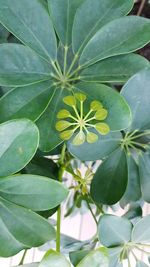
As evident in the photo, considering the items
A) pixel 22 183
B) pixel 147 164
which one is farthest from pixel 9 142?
pixel 147 164

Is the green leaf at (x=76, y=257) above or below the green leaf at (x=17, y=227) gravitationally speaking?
below

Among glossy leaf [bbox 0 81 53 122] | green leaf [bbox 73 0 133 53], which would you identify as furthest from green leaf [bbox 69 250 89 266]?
green leaf [bbox 73 0 133 53]

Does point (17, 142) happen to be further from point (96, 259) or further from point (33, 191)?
point (96, 259)

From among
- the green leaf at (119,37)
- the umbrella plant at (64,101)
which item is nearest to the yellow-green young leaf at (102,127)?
the umbrella plant at (64,101)

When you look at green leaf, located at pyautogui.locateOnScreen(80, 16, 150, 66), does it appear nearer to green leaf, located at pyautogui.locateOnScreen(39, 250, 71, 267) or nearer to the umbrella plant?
the umbrella plant

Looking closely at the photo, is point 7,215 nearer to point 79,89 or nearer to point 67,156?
point 79,89

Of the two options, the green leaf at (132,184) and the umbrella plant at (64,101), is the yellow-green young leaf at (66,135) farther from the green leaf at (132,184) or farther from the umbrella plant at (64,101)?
the green leaf at (132,184)

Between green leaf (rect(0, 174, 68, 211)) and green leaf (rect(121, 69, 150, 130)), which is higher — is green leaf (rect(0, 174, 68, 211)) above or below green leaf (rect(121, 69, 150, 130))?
below
